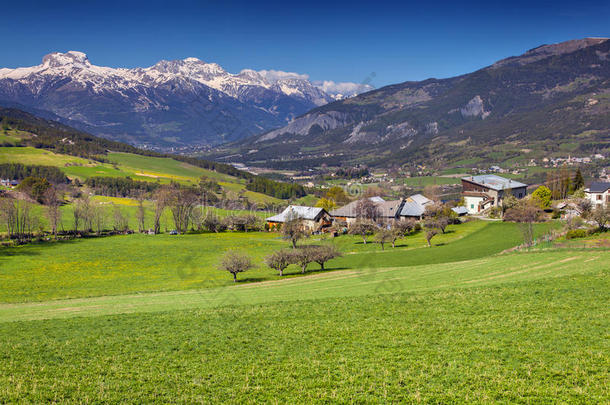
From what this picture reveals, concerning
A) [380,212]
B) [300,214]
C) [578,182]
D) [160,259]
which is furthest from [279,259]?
[578,182]

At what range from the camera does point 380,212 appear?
10919cm

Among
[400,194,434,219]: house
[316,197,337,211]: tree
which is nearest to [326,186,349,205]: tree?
[316,197,337,211]: tree

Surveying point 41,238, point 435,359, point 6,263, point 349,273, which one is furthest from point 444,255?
point 41,238

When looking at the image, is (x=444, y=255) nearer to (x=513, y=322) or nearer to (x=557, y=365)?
(x=513, y=322)

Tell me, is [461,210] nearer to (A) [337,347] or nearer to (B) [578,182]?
(B) [578,182]

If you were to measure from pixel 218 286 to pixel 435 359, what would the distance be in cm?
3261

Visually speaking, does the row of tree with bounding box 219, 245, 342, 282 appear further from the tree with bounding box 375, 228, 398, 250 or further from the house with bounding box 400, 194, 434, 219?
the house with bounding box 400, 194, 434, 219

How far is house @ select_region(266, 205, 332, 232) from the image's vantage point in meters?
112

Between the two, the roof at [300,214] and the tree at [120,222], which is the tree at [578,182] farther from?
the tree at [120,222]

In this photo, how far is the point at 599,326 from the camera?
19594 mm

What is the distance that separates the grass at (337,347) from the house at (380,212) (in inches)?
2916

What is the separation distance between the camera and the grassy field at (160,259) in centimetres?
4797

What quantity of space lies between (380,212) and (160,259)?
6102 centimetres

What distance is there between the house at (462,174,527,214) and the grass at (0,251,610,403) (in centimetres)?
8326
